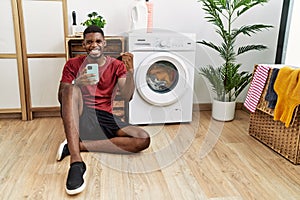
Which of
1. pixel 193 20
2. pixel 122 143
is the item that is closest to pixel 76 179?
pixel 122 143

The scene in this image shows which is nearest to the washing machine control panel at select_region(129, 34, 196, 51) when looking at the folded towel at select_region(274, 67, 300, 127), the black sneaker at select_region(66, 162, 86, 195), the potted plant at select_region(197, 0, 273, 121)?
the potted plant at select_region(197, 0, 273, 121)

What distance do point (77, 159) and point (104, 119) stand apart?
0.38m

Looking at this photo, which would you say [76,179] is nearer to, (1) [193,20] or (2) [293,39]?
(1) [193,20]

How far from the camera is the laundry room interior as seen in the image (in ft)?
5.71

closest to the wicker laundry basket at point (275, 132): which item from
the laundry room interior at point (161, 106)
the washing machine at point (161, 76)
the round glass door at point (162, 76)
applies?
the laundry room interior at point (161, 106)

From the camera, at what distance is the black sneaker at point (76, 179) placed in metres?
1.58

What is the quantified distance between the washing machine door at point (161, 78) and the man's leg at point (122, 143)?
0.52 m

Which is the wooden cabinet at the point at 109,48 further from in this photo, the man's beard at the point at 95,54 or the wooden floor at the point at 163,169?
the wooden floor at the point at 163,169

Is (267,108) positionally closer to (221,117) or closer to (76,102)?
(221,117)

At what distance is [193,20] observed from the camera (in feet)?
9.64

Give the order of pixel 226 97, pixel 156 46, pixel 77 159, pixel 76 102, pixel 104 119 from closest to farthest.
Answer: pixel 77 159, pixel 76 102, pixel 104 119, pixel 156 46, pixel 226 97

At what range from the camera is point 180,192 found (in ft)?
5.40

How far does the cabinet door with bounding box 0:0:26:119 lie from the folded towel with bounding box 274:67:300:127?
87.0 inches

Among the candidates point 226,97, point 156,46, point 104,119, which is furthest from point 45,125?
point 226,97
